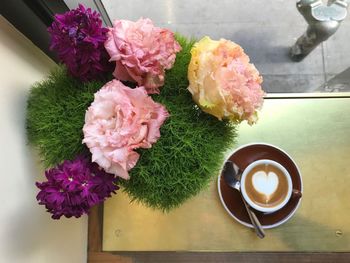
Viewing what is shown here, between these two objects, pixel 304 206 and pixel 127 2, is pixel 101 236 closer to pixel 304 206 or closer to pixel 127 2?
pixel 304 206

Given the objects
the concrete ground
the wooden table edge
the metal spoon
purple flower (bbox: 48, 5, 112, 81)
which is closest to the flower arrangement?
purple flower (bbox: 48, 5, 112, 81)

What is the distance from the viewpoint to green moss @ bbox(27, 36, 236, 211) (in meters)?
0.46

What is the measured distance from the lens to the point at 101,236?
Result: 0.71 metres

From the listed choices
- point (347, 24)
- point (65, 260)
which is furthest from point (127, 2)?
point (65, 260)

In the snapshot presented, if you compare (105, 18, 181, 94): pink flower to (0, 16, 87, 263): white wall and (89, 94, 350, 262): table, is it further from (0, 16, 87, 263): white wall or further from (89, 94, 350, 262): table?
(89, 94, 350, 262): table

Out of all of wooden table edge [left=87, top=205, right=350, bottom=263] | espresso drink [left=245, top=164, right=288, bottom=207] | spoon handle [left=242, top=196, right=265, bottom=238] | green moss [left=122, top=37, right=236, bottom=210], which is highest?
green moss [left=122, top=37, right=236, bottom=210]

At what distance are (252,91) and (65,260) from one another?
444 millimetres

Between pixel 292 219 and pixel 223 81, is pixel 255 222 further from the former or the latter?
pixel 223 81

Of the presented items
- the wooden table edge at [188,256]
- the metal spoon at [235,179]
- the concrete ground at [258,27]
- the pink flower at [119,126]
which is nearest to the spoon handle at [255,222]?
the metal spoon at [235,179]

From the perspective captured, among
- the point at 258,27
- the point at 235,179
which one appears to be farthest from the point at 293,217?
the point at 258,27

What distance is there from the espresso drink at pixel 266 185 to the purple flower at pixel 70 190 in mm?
294

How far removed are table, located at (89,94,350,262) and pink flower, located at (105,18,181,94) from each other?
301 millimetres

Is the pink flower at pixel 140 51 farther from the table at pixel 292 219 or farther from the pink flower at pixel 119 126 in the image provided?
the table at pixel 292 219

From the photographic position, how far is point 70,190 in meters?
0.41
